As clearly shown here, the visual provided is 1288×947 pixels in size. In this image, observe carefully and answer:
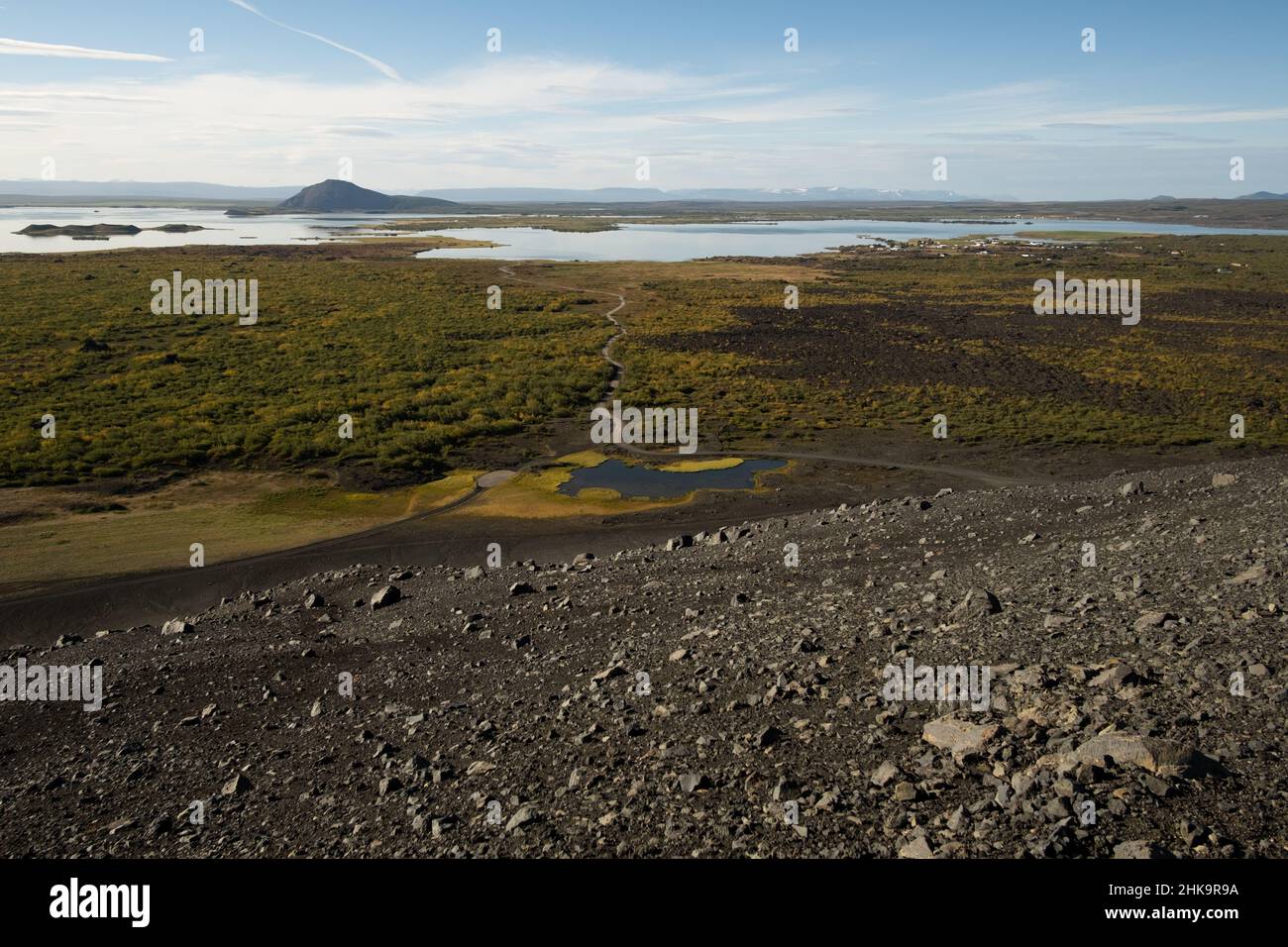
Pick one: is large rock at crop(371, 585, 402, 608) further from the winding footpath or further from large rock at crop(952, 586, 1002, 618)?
the winding footpath

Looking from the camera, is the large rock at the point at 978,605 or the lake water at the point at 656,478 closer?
the large rock at the point at 978,605

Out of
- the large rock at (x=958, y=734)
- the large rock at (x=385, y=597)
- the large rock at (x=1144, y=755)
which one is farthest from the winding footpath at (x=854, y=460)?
the large rock at (x=1144, y=755)

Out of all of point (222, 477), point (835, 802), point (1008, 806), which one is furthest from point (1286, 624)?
point (222, 477)

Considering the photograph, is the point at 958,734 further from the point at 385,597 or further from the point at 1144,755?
the point at 385,597

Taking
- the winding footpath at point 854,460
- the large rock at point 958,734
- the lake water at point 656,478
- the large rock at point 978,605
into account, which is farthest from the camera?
the winding footpath at point 854,460

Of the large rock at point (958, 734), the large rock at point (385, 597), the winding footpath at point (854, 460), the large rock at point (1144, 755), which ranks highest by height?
the winding footpath at point (854, 460)

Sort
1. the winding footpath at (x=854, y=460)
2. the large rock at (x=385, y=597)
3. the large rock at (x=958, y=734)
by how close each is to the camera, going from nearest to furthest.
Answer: the large rock at (x=958, y=734) < the large rock at (x=385, y=597) < the winding footpath at (x=854, y=460)

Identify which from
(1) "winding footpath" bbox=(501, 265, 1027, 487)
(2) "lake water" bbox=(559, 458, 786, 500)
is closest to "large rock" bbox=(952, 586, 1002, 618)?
(2) "lake water" bbox=(559, 458, 786, 500)

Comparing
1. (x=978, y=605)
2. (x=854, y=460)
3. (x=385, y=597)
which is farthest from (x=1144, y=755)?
(x=854, y=460)

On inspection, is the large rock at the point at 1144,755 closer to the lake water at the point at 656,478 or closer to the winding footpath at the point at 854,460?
the lake water at the point at 656,478

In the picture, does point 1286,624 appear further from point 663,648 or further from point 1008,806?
point 663,648
